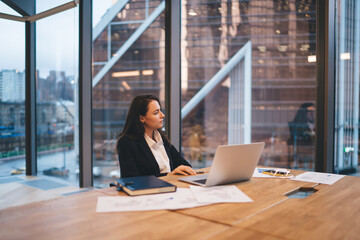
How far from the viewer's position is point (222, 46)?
386cm

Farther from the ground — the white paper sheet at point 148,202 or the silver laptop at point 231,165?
the silver laptop at point 231,165

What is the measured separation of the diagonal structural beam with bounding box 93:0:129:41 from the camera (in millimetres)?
4156

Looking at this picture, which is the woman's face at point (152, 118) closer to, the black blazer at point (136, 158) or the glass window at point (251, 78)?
the black blazer at point (136, 158)

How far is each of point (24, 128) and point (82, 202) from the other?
4.24m

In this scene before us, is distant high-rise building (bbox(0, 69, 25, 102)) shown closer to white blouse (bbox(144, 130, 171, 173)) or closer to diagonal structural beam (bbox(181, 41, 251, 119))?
diagonal structural beam (bbox(181, 41, 251, 119))

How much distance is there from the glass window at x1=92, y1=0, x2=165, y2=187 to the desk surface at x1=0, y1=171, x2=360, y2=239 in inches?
113

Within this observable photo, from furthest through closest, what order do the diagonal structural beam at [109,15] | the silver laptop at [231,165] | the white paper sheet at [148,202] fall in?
the diagonal structural beam at [109,15] → the silver laptop at [231,165] → the white paper sheet at [148,202]

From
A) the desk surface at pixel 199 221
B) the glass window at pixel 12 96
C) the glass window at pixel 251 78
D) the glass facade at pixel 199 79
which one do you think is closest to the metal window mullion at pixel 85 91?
the glass facade at pixel 199 79

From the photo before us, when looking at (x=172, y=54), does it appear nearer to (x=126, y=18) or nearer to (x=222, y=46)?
(x=222, y=46)

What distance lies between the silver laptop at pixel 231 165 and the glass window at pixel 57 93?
3020 mm

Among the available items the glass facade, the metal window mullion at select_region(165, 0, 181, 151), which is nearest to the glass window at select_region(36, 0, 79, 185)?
the glass facade

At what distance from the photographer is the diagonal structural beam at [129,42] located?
13.8 ft

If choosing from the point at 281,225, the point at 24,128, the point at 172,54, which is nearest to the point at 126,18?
the point at 172,54

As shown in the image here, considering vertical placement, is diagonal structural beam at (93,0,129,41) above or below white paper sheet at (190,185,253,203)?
above
